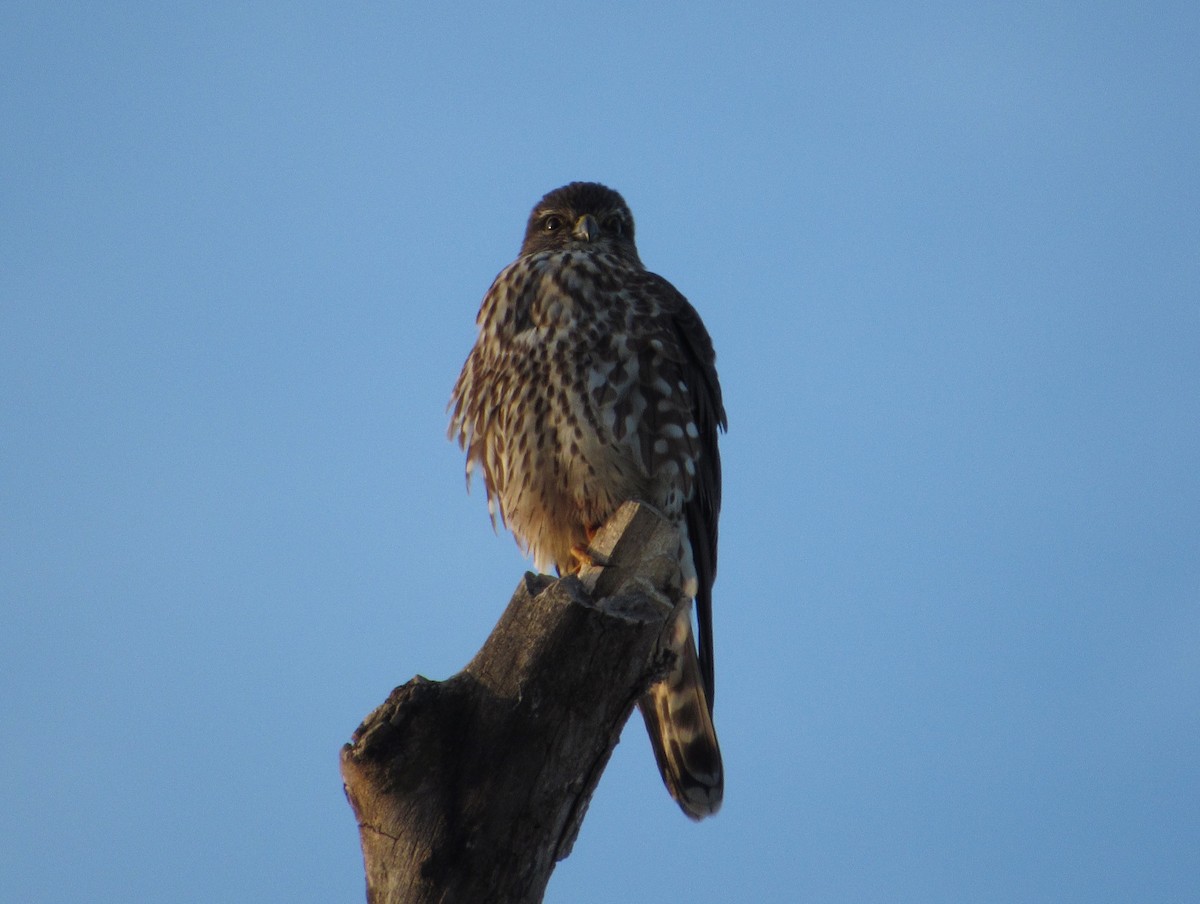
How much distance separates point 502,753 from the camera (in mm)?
2766

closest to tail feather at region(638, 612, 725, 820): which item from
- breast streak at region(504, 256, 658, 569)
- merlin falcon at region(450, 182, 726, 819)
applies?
merlin falcon at region(450, 182, 726, 819)

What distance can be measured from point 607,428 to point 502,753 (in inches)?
85.3

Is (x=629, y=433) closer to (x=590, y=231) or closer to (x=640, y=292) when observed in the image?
(x=640, y=292)

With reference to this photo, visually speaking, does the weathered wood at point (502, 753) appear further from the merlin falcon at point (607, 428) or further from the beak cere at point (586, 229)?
the beak cere at point (586, 229)

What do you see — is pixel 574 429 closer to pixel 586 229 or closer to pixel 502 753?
pixel 586 229

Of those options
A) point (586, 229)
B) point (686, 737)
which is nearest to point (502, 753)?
point (686, 737)

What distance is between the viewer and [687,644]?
16.5ft

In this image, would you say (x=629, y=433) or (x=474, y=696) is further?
(x=629, y=433)

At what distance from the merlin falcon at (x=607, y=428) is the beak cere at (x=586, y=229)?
0.32m

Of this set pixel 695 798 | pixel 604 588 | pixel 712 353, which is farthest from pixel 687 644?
pixel 604 588

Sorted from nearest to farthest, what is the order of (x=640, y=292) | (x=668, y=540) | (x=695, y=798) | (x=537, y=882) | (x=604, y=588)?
(x=537, y=882)
(x=604, y=588)
(x=668, y=540)
(x=695, y=798)
(x=640, y=292)

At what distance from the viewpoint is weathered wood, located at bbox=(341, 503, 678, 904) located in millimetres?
2689

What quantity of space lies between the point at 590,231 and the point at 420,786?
139 inches

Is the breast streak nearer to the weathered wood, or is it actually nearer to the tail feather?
the tail feather
